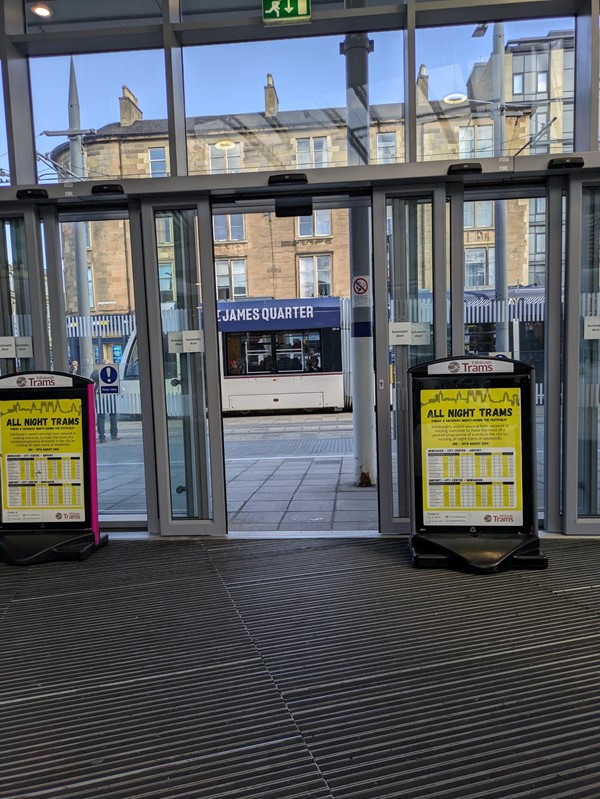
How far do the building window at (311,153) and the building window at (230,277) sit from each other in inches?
819

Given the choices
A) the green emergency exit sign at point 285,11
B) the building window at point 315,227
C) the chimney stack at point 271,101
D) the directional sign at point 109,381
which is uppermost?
the building window at point 315,227

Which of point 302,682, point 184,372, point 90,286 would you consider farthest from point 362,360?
point 302,682

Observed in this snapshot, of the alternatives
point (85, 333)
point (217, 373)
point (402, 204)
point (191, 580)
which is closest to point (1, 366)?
point (85, 333)

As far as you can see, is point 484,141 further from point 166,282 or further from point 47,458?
point 47,458

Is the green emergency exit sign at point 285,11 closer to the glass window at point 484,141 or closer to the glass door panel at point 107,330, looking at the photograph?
the glass window at point 484,141

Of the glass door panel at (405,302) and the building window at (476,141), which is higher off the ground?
the building window at (476,141)

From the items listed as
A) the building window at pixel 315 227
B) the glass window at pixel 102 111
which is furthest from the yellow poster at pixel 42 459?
the building window at pixel 315 227

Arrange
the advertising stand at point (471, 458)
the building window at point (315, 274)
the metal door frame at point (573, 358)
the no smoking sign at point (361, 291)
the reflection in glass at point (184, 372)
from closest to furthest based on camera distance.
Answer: the advertising stand at point (471, 458) → the metal door frame at point (573, 358) → the reflection in glass at point (184, 372) → the no smoking sign at point (361, 291) → the building window at point (315, 274)

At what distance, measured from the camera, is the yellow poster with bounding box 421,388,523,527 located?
4.10 meters

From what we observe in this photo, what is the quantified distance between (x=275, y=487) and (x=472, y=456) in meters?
3.28

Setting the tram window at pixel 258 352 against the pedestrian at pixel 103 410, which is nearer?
the pedestrian at pixel 103 410

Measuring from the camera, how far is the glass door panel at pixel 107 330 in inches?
205

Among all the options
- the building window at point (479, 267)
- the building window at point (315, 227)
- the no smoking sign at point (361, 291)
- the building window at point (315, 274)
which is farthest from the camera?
the building window at point (315, 274)

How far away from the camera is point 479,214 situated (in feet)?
17.3
